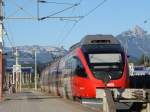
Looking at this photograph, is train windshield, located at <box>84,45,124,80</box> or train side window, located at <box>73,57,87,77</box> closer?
train windshield, located at <box>84,45,124,80</box>

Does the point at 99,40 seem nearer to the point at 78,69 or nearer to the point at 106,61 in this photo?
the point at 106,61

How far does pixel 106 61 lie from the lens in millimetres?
31594

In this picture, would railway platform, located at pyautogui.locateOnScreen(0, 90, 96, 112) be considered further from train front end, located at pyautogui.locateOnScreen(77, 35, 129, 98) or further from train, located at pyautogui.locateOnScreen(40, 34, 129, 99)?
train front end, located at pyautogui.locateOnScreen(77, 35, 129, 98)

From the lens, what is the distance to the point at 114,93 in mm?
23688

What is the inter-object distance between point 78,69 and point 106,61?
5.64 ft

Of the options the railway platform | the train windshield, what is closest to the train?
the train windshield

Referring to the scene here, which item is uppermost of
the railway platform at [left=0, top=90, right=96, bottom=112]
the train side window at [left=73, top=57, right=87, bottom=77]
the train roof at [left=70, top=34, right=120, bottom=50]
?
the train roof at [left=70, top=34, right=120, bottom=50]

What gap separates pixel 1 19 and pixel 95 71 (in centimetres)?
1106

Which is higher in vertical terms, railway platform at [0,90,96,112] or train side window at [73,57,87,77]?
train side window at [73,57,87,77]

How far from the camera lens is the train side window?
104 ft

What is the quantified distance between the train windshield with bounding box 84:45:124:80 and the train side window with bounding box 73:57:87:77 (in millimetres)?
533

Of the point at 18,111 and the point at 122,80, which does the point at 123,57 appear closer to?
the point at 122,80

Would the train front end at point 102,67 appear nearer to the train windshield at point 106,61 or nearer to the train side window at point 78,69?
the train windshield at point 106,61

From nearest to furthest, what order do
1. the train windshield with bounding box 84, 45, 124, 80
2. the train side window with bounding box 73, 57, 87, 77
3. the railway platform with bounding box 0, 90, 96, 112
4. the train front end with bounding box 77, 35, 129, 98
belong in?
the railway platform with bounding box 0, 90, 96, 112 < the train front end with bounding box 77, 35, 129, 98 < the train windshield with bounding box 84, 45, 124, 80 < the train side window with bounding box 73, 57, 87, 77
